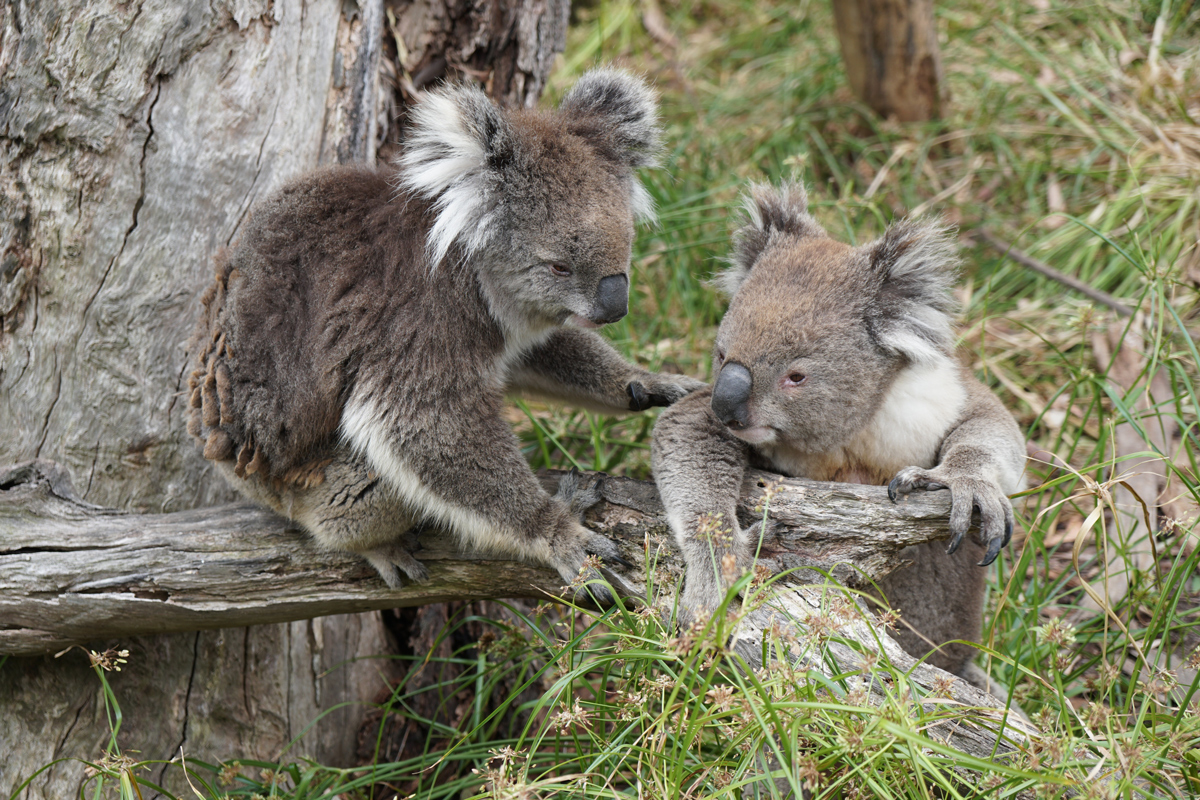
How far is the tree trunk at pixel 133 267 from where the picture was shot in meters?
3.04

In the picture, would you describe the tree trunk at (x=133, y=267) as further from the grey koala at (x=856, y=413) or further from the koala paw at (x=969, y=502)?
the koala paw at (x=969, y=502)

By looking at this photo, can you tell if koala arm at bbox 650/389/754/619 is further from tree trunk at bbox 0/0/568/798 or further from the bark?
tree trunk at bbox 0/0/568/798

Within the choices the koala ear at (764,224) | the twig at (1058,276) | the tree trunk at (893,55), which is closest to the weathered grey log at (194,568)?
the koala ear at (764,224)

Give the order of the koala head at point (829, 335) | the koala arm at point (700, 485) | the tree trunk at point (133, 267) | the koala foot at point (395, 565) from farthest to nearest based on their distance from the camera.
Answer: the tree trunk at point (133, 267) → the koala foot at point (395, 565) → the koala head at point (829, 335) → the koala arm at point (700, 485)

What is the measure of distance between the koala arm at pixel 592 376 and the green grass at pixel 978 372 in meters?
0.53

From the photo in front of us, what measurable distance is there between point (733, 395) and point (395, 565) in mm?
1159

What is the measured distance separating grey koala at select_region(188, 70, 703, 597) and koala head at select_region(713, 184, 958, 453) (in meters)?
0.46

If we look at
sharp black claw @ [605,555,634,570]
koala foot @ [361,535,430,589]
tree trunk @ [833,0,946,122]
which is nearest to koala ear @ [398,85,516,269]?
koala foot @ [361,535,430,589]

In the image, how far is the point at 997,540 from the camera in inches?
96.0

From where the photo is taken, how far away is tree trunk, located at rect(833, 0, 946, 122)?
5.60 metres

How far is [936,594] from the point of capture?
9.55 ft

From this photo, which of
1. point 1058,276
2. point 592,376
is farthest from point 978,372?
point 592,376

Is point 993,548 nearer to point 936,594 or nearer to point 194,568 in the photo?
point 936,594

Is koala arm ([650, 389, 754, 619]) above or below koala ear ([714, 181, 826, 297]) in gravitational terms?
below
